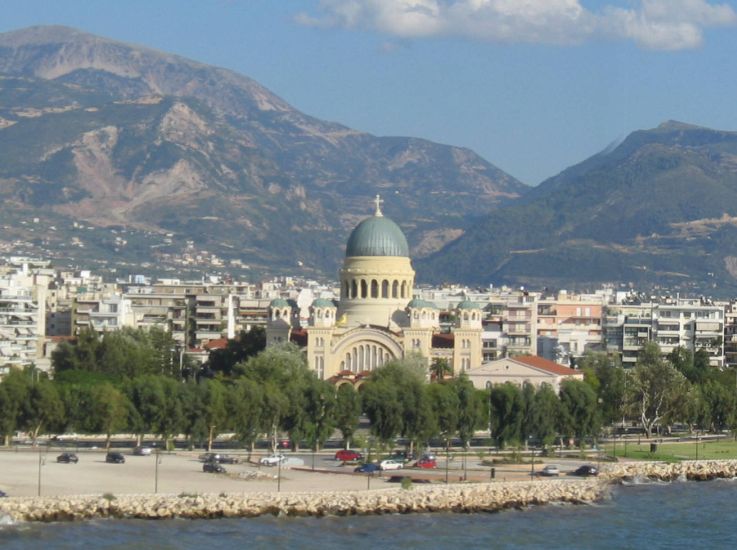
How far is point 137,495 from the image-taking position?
7588 centimetres

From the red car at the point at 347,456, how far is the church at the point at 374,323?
25788 mm

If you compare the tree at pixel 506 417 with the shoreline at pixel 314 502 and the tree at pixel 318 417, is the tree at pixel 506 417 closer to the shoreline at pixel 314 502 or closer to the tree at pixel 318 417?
the tree at pixel 318 417

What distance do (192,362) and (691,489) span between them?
53.6 metres

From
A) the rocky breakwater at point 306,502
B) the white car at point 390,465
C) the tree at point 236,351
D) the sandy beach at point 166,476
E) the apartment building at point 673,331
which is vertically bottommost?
the rocky breakwater at point 306,502

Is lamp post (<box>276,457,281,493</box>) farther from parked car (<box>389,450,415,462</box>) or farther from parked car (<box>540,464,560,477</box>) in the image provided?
parked car (<box>540,464,560,477</box>)

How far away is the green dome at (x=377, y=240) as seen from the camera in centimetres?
13325

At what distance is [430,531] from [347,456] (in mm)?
18048

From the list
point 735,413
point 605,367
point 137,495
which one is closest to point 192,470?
point 137,495

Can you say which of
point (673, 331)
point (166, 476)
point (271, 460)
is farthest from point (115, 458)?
point (673, 331)

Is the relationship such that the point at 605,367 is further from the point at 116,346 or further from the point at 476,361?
the point at 116,346

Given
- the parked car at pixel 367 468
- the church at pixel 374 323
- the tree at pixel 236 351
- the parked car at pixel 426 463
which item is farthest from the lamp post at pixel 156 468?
the tree at pixel 236 351

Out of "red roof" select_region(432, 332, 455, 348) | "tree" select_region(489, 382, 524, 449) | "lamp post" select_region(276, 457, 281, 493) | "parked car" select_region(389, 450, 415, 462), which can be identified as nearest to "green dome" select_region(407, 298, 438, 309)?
"red roof" select_region(432, 332, 455, 348)

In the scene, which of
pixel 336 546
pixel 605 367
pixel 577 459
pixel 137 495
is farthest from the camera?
pixel 605 367

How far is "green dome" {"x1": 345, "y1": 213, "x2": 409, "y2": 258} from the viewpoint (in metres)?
133
